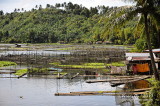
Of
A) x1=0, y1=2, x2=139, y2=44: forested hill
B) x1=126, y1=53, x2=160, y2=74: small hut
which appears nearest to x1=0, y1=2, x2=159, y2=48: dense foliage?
x1=0, y1=2, x2=139, y2=44: forested hill

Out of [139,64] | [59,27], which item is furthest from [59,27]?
[139,64]

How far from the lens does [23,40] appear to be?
130m

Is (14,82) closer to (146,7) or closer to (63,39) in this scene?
(146,7)

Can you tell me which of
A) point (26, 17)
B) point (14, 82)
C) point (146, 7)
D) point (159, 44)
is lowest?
point (14, 82)

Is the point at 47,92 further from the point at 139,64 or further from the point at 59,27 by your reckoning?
the point at 59,27

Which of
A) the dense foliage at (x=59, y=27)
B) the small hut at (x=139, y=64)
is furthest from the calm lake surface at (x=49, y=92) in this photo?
the dense foliage at (x=59, y=27)

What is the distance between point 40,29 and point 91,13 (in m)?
40.2

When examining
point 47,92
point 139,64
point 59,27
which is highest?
point 59,27

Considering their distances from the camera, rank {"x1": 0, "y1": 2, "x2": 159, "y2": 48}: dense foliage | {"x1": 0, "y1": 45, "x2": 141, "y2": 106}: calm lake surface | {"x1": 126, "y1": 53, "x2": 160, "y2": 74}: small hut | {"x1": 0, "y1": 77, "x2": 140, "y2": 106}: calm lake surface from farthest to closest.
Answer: {"x1": 0, "y1": 2, "x2": 159, "y2": 48}: dense foliage, {"x1": 126, "y1": 53, "x2": 160, "y2": 74}: small hut, {"x1": 0, "y1": 77, "x2": 140, "y2": 106}: calm lake surface, {"x1": 0, "y1": 45, "x2": 141, "y2": 106}: calm lake surface

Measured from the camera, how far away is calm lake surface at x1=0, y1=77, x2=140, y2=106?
21364 mm

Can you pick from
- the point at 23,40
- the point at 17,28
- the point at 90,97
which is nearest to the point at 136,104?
the point at 90,97

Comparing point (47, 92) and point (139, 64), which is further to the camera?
point (139, 64)

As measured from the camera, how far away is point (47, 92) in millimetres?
25891

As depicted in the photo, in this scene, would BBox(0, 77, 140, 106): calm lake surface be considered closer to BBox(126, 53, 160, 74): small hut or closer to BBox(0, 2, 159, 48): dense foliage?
BBox(126, 53, 160, 74): small hut
